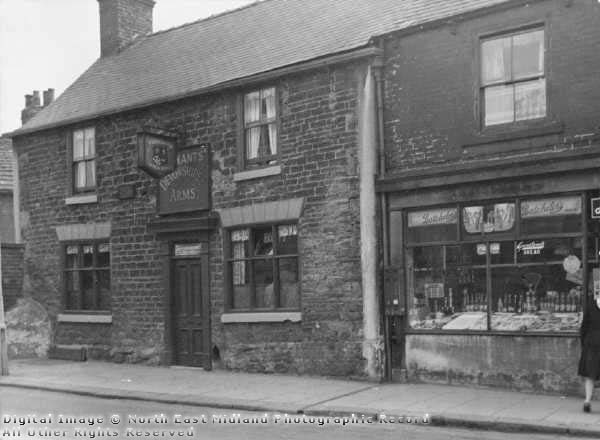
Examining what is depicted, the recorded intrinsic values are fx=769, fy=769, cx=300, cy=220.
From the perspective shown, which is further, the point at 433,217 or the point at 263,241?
the point at 263,241

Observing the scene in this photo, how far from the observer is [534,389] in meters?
11.8

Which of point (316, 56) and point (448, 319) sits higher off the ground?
point (316, 56)

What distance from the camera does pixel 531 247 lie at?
1199 centimetres

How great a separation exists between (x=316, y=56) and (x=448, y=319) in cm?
539

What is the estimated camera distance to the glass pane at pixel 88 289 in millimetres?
18406

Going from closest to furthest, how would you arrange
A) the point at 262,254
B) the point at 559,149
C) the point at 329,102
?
the point at 559,149
the point at 329,102
the point at 262,254

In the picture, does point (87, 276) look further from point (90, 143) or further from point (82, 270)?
point (90, 143)

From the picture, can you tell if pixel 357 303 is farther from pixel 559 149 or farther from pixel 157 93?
pixel 157 93

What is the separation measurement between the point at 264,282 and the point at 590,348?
675 cm

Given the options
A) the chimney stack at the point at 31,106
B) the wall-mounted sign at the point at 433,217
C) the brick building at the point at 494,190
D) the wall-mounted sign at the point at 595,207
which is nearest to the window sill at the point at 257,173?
the brick building at the point at 494,190

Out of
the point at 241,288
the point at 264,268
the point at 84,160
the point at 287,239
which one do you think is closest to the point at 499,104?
the point at 287,239

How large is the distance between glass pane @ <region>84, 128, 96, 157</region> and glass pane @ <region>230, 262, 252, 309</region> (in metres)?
5.20

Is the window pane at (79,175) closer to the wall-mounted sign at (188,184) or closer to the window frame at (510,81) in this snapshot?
the wall-mounted sign at (188,184)

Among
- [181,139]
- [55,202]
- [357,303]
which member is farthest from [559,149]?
[55,202]
